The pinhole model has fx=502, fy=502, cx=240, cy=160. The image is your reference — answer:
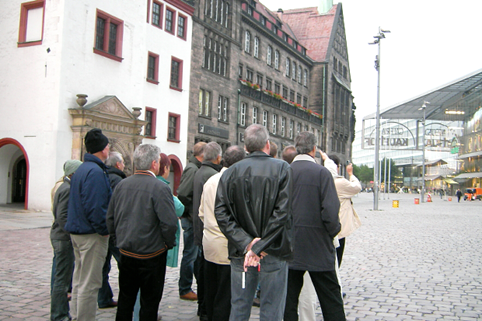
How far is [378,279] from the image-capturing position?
328 inches

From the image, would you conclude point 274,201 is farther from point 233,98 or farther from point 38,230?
point 233,98

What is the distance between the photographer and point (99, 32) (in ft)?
77.7

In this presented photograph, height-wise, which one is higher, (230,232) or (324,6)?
(324,6)

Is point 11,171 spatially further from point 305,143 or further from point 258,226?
point 258,226

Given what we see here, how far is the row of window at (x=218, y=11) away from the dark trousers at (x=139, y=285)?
30.8 metres

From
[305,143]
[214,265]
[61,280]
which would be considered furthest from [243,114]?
[214,265]

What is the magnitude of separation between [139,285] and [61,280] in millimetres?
1356

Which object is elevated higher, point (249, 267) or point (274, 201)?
point (274, 201)

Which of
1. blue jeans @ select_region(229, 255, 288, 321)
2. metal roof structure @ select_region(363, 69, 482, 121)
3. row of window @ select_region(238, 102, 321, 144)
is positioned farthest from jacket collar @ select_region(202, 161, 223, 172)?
metal roof structure @ select_region(363, 69, 482, 121)

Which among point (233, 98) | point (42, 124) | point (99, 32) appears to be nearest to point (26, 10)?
point (99, 32)

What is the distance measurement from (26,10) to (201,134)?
13.7 metres

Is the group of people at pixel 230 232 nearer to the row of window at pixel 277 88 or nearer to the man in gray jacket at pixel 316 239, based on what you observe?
the man in gray jacket at pixel 316 239

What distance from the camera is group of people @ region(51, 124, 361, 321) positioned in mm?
4043

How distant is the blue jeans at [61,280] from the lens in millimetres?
5566
